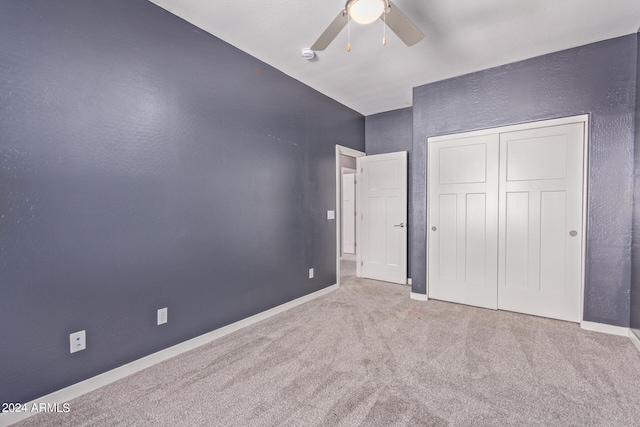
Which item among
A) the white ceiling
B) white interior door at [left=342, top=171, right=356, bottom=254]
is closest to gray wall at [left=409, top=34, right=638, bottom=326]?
the white ceiling

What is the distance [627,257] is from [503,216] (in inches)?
41.7

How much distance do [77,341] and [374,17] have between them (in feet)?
9.13

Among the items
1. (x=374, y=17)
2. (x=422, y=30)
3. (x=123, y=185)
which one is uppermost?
(x=422, y=30)

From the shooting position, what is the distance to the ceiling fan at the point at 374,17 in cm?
163

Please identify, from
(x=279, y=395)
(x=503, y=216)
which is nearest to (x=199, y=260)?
(x=279, y=395)

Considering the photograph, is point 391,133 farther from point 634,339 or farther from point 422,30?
point 634,339

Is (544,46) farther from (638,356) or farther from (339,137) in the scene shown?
(638,356)

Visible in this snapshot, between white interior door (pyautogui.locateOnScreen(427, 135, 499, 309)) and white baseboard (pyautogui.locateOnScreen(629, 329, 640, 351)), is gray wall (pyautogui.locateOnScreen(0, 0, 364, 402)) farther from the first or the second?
white baseboard (pyautogui.locateOnScreen(629, 329, 640, 351))

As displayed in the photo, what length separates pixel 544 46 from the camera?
9.36 feet

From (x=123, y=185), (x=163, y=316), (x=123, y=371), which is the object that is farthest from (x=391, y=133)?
(x=123, y=371)

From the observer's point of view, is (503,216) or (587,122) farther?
(503,216)

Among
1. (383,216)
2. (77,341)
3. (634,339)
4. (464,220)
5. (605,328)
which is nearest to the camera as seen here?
(77,341)

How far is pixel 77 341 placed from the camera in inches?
72.7

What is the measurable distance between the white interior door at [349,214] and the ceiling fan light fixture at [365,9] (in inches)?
211
